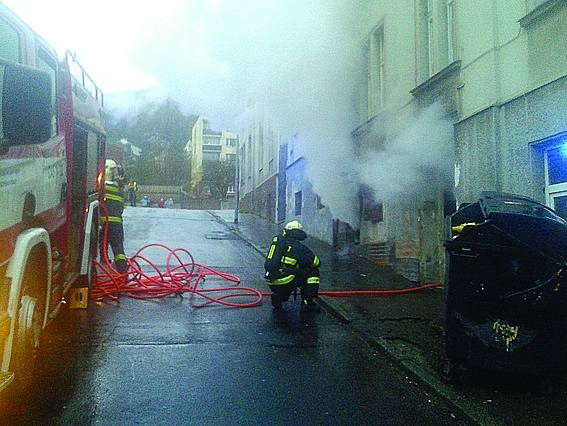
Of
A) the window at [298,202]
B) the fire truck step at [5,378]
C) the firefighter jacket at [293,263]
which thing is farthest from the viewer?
the window at [298,202]

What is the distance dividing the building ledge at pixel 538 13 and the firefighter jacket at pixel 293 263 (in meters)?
3.35

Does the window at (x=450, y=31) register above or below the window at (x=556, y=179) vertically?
above

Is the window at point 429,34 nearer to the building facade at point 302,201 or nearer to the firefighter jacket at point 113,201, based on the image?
the building facade at point 302,201

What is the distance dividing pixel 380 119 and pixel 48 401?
8.12m

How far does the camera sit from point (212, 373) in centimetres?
415

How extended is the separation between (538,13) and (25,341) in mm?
5515

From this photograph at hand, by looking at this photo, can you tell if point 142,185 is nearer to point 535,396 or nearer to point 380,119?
point 380,119

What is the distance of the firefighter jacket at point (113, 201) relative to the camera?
805cm

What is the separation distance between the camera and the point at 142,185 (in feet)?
154

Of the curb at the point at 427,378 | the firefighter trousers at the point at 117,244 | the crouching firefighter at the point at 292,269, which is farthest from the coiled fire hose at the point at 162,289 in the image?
the curb at the point at 427,378

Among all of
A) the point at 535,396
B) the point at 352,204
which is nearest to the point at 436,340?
the point at 535,396

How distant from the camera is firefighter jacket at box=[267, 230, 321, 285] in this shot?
6.31 metres

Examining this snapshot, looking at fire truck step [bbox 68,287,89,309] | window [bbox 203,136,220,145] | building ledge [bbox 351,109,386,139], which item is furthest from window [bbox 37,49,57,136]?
window [bbox 203,136,220,145]

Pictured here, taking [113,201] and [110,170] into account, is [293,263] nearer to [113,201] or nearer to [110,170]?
[113,201]
